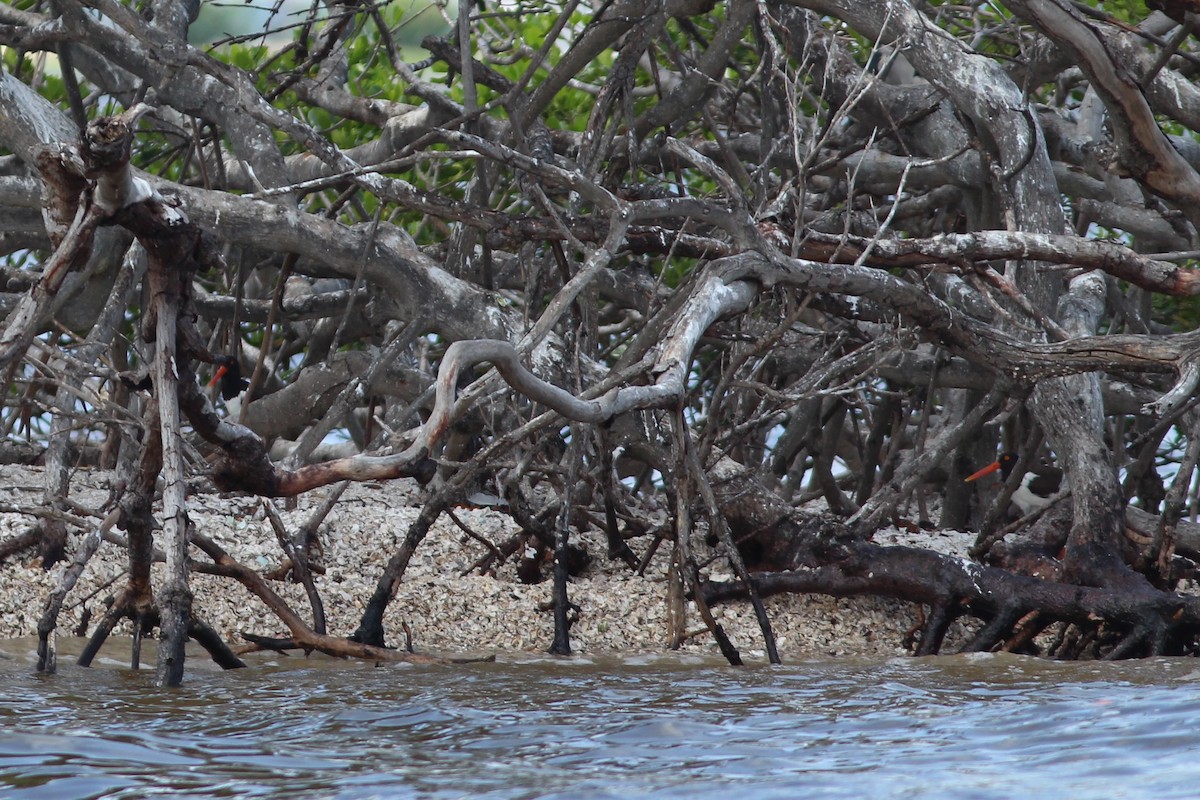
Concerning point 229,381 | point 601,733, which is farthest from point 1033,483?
point 601,733

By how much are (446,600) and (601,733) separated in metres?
2.62

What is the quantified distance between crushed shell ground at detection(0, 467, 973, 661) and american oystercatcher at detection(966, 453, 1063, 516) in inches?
35.5

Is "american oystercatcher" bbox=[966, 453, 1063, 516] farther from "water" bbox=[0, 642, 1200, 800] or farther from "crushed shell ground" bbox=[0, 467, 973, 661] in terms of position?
"water" bbox=[0, 642, 1200, 800]

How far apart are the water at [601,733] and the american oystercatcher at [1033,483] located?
2944 millimetres

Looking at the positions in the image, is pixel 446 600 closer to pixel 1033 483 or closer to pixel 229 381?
pixel 229 381

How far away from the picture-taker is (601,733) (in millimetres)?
3244

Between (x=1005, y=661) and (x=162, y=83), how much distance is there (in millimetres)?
4203

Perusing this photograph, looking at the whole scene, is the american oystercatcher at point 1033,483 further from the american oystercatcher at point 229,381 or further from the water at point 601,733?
the american oystercatcher at point 229,381

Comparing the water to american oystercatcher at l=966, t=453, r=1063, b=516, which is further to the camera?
american oystercatcher at l=966, t=453, r=1063, b=516

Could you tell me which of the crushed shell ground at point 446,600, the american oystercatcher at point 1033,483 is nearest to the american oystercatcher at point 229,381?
the crushed shell ground at point 446,600

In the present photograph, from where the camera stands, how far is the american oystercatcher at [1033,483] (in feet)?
24.5

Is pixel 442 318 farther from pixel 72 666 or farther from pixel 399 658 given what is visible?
pixel 72 666

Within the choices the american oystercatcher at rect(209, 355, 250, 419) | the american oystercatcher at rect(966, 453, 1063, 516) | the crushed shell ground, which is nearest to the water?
the crushed shell ground

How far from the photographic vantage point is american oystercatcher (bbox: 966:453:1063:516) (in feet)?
24.5
